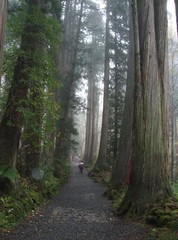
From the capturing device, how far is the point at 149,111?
25.1 feet

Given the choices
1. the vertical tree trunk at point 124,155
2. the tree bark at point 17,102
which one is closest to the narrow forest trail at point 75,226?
the tree bark at point 17,102

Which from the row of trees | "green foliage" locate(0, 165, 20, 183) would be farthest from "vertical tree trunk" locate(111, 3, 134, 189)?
"green foliage" locate(0, 165, 20, 183)

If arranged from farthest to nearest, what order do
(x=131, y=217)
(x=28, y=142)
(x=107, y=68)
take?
1. (x=107, y=68)
2. (x=28, y=142)
3. (x=131, y=217)

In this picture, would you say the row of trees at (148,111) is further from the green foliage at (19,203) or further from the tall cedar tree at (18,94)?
the tall cedar tree at (18,94)

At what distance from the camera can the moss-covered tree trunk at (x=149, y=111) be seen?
7168 millimetres

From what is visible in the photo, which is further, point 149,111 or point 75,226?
point 149,111

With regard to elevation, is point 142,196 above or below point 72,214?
above

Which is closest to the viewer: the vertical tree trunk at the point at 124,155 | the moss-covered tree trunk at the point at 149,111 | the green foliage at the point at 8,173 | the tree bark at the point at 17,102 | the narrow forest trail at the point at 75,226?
the narrow forest trail at the point at 75,226

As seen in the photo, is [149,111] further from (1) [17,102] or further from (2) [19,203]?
(2) [19,203]

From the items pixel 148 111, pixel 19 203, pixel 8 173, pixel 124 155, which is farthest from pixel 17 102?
pixel 124 155

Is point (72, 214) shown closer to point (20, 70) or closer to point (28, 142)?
point (28, 142)

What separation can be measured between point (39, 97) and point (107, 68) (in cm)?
1414

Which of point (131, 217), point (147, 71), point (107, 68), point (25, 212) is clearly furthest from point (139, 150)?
point (107, 68)

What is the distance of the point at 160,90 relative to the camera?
324 inches
